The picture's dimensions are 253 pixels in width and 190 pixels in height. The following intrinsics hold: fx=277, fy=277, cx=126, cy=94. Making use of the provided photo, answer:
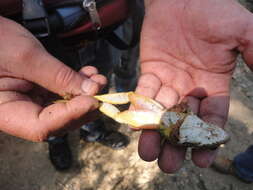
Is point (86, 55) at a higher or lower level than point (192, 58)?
lower

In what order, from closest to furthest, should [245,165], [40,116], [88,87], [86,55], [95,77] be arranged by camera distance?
[40,116] → [88,87] → [95,77] → [86,55] → [245,165]

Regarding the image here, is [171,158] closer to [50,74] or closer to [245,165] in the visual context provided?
[50,74]

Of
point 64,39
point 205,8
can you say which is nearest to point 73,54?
point 64,39

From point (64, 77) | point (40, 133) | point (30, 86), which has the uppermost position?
point (64, 77)

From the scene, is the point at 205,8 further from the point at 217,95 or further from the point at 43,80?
the point at 43,80

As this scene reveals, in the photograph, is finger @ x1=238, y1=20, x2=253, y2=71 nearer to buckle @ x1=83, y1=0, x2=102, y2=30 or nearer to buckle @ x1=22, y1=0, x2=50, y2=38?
buckle @ x1=83, y1=0, x2=102, y2=30

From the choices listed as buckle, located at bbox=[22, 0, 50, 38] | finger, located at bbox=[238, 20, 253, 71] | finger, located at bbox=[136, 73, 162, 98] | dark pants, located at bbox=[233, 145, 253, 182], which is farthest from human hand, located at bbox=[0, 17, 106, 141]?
dark pants, located at bbox=[233, 145, 253, 182]

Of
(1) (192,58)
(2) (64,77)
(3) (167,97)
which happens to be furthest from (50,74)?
(1) (192,58)

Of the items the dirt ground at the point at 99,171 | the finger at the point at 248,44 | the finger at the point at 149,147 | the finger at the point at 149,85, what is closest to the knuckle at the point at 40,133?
the finger at the point at 149,147
